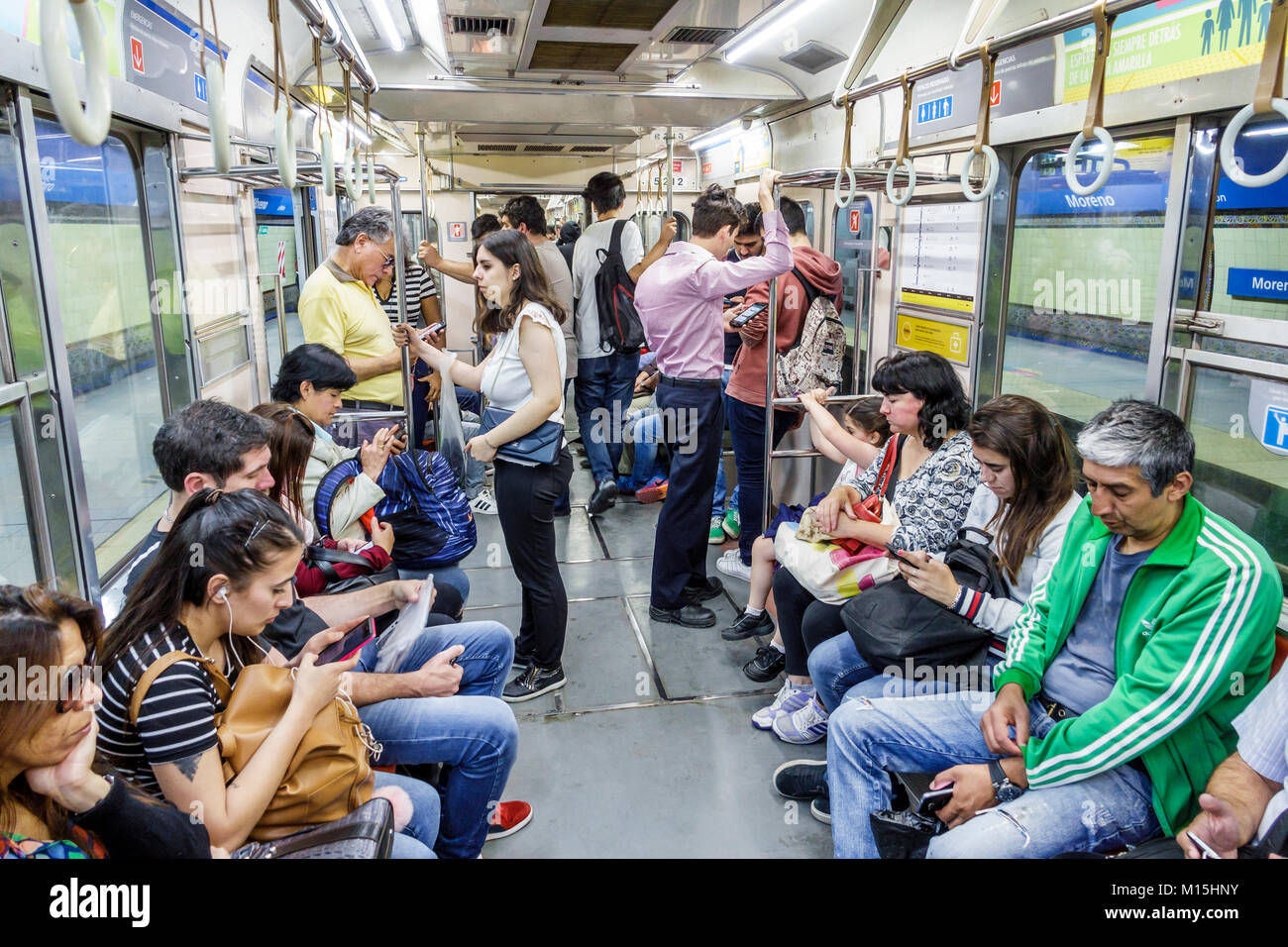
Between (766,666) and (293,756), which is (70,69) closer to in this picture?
(293,756)

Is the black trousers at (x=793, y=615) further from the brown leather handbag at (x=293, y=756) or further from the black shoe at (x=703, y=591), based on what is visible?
the brown leather handbag at (x=293, y=756)

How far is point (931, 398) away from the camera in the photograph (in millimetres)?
3113

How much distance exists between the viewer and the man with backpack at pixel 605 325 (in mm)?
6074

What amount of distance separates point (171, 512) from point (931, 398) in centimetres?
243

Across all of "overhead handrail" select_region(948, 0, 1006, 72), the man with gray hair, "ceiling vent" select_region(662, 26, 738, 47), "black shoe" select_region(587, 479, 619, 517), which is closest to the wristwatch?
"overhead handrail" select_region(948, 0, 1006, 72)

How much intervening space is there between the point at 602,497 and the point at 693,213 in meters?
2.51

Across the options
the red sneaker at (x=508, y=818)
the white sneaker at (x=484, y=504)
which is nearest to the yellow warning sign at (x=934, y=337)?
the red sneaker at (x=508, y=818)

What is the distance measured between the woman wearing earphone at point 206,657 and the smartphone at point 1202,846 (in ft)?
5.42

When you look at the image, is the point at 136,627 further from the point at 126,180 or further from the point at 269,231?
the point at 269,231

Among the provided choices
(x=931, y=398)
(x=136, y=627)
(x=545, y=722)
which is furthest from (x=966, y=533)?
(x=136, y=627)

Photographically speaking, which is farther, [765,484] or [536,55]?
[536,55]

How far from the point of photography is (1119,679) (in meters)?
2.07

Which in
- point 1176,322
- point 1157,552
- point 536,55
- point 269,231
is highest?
point 536,55

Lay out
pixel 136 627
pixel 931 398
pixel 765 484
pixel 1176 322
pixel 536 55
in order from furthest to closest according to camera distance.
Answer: pixel 536 55
pixel 765 484
pixel 931 398
pixel 1176 322
pixel 136 627
